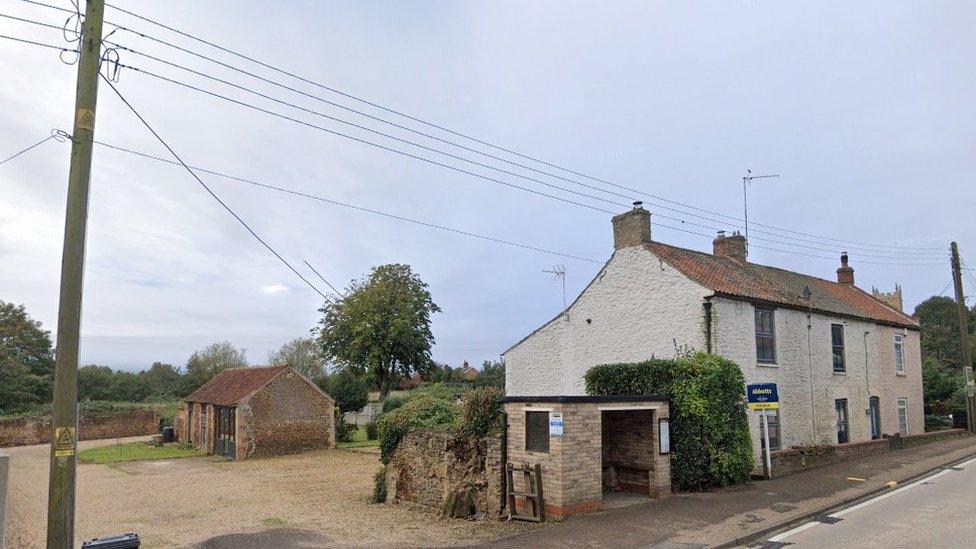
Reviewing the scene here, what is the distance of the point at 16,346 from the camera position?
59.2 m

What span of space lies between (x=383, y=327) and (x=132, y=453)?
2375 centimetres

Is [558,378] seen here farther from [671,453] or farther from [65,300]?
[65,300]

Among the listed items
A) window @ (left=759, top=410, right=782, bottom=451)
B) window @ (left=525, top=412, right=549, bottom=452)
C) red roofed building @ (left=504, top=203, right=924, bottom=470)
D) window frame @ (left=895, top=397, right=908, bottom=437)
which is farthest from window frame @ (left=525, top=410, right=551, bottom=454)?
window frame @ (left=895, top=397, right=908, bottom=437)

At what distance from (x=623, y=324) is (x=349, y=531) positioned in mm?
11514

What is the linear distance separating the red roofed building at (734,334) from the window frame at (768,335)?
1.3 inches

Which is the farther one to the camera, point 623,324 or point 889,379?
point 889,379

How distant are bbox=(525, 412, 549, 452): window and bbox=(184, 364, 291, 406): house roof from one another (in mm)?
21938

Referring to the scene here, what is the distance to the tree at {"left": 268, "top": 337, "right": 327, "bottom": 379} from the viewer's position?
257 feet

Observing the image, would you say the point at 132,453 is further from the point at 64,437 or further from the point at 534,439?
the point at 64,437

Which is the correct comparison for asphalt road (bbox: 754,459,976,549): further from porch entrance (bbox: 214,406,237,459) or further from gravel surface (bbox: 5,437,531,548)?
porch entrance (bbox: 214,406,237,459)

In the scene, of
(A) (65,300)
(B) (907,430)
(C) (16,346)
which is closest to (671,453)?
(A) (65,300)

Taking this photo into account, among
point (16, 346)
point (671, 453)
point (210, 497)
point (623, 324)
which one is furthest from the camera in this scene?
point (16, 346)

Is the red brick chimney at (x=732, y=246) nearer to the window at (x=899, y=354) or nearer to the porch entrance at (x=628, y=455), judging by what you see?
the window at (x=899, y=354)

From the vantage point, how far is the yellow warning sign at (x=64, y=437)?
22.8ft
